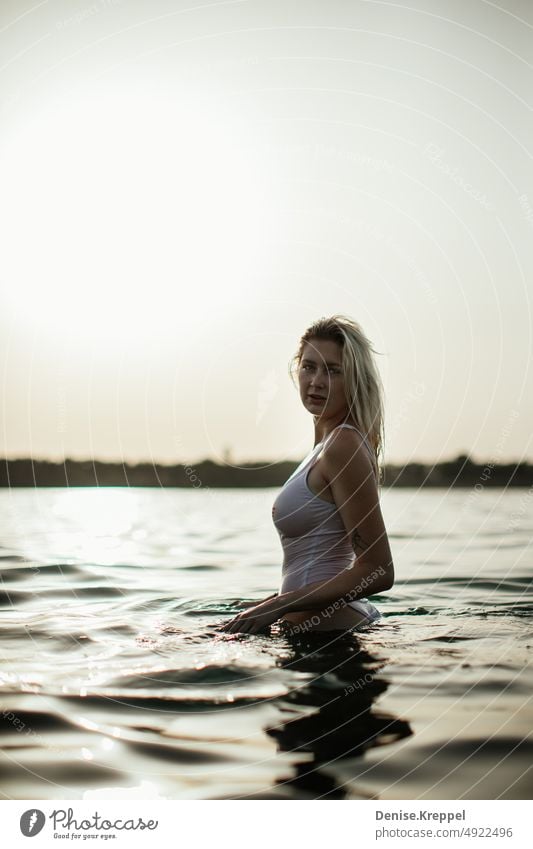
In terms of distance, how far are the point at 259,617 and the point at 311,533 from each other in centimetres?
48

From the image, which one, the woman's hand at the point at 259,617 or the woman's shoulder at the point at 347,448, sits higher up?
the woman's shoulder at the point at 347,448

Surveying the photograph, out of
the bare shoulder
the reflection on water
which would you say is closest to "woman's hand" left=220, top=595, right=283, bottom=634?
the reflection on water

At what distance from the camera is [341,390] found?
3.96m

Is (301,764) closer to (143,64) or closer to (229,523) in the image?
(143,64)

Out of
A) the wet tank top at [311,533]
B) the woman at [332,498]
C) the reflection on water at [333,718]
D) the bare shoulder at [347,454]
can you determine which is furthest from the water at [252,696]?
the bare shoulder at [347,454]

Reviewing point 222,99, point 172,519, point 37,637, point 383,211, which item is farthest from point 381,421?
point 172,519

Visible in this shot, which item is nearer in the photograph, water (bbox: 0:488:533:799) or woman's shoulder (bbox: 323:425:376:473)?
water (bbox: 0:488:533:799)

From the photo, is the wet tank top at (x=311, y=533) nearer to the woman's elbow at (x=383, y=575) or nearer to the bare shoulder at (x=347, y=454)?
the bare shoulder at (x=347, y=454)

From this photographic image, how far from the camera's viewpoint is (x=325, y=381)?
399 centimetres

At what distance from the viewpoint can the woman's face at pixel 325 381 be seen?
3.97 metres

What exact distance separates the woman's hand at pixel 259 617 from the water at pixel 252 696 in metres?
0.06

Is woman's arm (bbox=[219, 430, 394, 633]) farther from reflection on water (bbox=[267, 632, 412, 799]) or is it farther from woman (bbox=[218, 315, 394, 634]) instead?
reflection on water (bbox=[267, 632, 412, 799])

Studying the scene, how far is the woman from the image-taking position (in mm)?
3760

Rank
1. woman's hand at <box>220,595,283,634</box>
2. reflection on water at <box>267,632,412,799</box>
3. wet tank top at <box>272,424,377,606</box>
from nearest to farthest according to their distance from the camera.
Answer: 1. reflection on water at <box>267,632,412,799</box>
2. woman's hand at <box>220,595,283,634</box>
3. wet tank top at <box>272,424,377,606</box>
